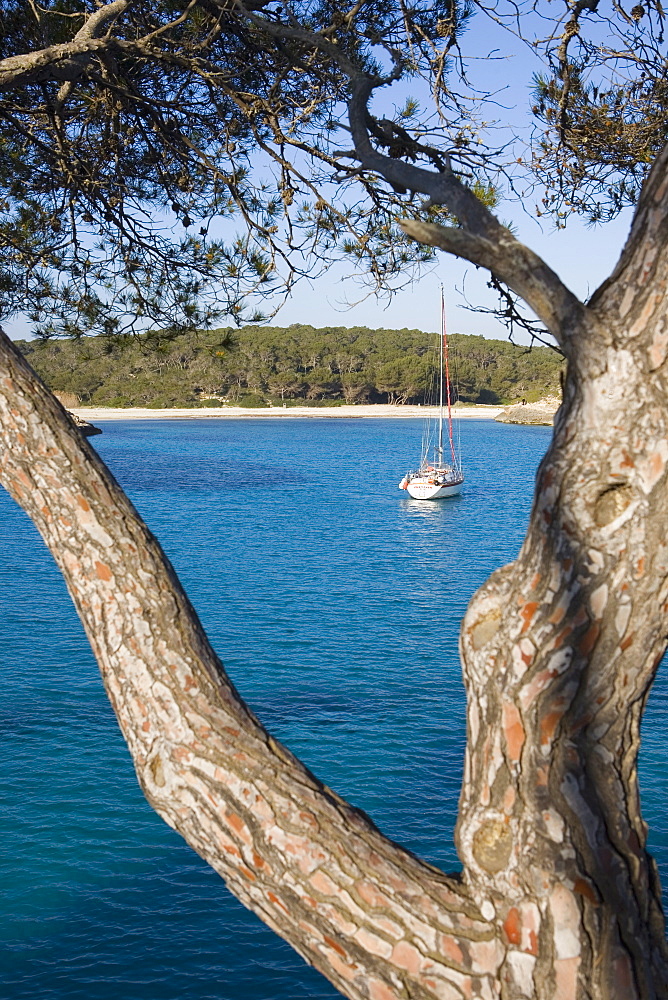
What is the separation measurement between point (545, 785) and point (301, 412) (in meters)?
77.2

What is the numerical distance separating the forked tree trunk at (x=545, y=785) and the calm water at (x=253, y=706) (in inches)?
260

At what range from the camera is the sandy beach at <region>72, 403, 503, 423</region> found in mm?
76688

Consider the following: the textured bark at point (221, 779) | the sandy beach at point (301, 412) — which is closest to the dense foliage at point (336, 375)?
the sandy beach at point (301, 412)

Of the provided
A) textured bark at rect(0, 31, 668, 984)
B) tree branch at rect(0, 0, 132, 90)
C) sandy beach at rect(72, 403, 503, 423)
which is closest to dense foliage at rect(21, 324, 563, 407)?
sandy beach at rect(72, 403, 503, 423)

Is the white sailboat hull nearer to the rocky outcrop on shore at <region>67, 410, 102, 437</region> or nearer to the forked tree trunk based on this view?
the rocky outcrop on shore at <region>67, 410, 102, 437</region>

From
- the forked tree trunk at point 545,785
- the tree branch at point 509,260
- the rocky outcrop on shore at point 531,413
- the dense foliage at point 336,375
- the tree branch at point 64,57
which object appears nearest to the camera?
the forked tree trunk at point 545,785

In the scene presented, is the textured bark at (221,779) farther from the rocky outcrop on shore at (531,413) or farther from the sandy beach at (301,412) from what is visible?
the sandy beach at (301,412)

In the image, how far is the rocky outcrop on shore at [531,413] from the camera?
2741 inches

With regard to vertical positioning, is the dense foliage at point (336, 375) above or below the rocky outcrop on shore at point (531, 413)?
above

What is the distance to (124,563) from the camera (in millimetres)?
1835

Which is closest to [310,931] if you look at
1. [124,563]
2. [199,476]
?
[124,563]

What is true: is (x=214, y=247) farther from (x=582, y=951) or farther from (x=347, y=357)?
(x=347, y=357)

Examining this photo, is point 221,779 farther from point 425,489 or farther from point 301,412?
point 301,412

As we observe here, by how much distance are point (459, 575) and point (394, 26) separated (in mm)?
17443
